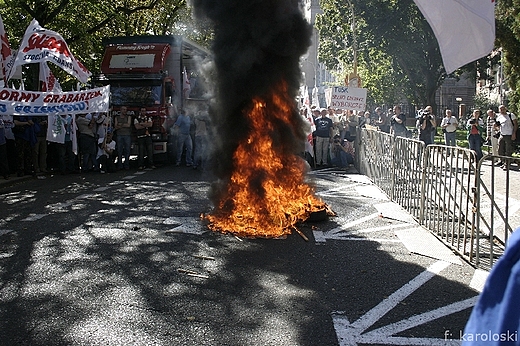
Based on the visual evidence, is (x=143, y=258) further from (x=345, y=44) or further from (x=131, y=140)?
(x=345, y=44)

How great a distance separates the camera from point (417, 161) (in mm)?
8914

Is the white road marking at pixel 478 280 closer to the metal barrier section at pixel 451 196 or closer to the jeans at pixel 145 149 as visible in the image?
the metal barrier section at pixel 451 196

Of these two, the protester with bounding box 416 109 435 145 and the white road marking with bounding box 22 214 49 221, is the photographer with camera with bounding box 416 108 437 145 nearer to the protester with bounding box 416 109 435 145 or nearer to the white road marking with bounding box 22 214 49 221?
the protester with bounding box 416 109 435 145

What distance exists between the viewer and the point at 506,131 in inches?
653

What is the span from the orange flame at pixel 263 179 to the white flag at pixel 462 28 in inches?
154

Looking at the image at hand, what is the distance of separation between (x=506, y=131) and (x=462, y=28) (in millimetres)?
13670

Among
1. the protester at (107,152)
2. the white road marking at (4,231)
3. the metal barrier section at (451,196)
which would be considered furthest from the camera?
the protester at (107,152)

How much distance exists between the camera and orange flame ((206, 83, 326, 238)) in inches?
312

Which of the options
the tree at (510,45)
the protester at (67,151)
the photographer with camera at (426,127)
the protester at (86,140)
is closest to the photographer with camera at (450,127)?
the photographer with camera at (426,127)

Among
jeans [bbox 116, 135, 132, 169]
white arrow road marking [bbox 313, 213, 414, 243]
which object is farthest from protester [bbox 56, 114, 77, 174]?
white arrow road marking [bbox 313, 213, 414, 243]

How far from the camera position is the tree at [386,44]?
34.0m

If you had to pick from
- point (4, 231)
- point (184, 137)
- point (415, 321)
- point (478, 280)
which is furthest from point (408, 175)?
point (184, 137)

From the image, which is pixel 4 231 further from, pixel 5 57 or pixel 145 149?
pixel 145 149

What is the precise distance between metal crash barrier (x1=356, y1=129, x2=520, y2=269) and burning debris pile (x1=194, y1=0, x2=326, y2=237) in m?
1.98
